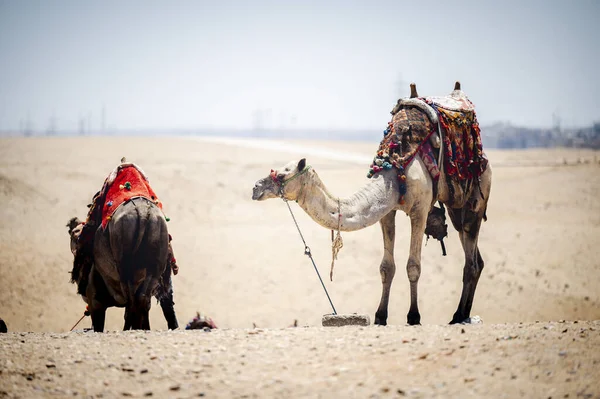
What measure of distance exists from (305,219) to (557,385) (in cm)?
1973

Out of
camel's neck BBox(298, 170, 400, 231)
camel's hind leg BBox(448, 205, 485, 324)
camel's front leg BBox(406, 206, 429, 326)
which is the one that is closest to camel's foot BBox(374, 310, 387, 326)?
camel's front leg BBox(406, 206, 429, 326)

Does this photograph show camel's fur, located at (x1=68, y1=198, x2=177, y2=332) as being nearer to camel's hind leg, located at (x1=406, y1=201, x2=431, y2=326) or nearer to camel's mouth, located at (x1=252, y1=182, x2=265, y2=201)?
camel's mouth, located at (x1=252, y1=182, x2=265, y2=201)

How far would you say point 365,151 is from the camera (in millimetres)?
61125

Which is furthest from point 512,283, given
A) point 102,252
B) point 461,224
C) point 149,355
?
point 149,355

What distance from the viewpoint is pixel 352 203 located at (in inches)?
358

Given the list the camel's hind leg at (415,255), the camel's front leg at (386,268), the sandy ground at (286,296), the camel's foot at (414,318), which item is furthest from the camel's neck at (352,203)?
the sandy ground at (286,296)

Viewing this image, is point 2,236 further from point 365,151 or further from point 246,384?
point 365,151

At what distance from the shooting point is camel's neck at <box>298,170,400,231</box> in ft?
29.2

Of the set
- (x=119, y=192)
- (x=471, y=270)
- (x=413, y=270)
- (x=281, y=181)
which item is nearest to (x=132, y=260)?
(x=119, y=192)

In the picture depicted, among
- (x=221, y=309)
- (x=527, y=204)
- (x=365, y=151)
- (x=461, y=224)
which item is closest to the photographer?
(x=461, y=224)

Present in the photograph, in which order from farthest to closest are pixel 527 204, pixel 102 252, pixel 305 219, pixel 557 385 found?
pixel 527 204 → pixel 305 219 → pixel 102 252 → pixel 557 385

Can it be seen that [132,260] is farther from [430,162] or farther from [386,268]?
[430,162]

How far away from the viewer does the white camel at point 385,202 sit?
887 centimetres

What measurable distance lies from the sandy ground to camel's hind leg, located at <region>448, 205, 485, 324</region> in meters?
0.87
